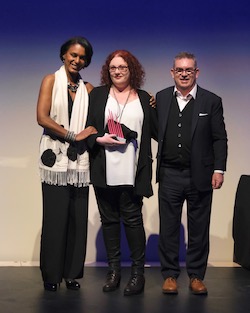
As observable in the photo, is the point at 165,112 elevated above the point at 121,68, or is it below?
below

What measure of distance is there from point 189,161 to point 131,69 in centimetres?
63

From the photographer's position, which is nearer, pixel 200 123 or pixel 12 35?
pixel 200 123

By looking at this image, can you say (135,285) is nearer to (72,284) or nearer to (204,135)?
(72,284)

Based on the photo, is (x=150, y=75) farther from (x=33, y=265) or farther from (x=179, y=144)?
(x=33, y=265)


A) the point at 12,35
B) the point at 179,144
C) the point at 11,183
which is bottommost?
the point at 11,183

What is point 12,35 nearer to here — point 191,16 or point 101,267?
point 191,16

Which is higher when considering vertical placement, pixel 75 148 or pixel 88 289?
pixel 75 148

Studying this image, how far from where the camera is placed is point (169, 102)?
13.1 ft

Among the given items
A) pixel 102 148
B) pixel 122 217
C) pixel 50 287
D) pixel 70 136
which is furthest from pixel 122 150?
pixel 50 287

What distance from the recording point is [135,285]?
4043 mm

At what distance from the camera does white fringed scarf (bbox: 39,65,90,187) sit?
3969 millimetres

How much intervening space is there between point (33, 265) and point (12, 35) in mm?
1665

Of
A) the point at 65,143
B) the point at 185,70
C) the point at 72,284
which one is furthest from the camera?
the point at 72,284

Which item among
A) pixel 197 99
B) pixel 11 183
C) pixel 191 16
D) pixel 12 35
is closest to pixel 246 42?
pixel 191 16
